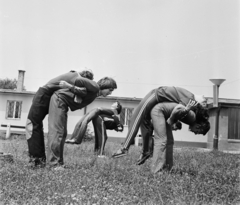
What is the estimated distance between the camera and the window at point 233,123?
23.7 metres

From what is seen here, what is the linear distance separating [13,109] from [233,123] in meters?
15.7

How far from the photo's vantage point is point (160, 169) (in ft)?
17.4

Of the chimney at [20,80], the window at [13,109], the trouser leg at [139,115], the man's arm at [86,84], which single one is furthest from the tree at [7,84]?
the trouser leg at [139,115]

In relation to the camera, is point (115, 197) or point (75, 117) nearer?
point (115, 197)

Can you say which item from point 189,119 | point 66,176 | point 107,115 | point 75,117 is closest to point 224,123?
point 75,117

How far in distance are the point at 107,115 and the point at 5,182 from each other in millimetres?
4941

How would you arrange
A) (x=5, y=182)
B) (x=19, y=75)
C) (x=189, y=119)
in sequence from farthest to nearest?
(x=19, y=75), (x=189, y=119), (x=5, y=182)

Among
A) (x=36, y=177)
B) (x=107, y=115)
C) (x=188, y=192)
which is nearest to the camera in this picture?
(x=188, y=192)

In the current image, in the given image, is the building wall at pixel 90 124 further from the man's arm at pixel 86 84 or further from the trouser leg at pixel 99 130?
the man's arm at pixel 86 84

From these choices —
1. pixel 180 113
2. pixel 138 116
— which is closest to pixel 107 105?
pixel 138 116

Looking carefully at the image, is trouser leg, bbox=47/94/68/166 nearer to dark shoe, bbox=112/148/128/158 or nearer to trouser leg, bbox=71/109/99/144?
dark shoe, bbox=112/148/128/158

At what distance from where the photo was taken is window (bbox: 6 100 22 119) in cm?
2677

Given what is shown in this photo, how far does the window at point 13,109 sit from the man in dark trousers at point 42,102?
2168 cm

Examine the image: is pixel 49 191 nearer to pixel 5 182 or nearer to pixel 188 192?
pixel 5 182
